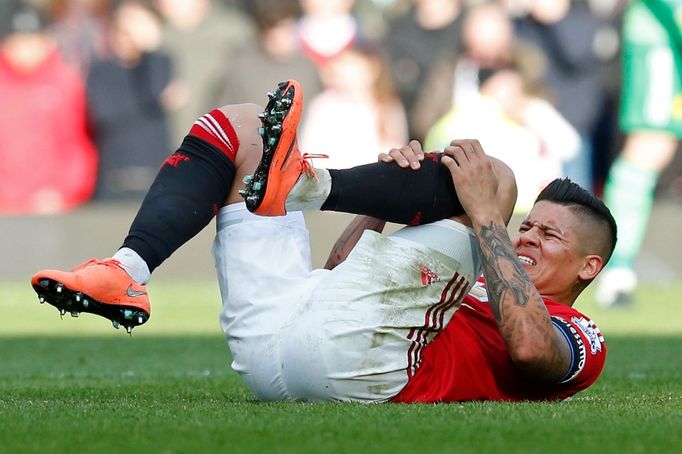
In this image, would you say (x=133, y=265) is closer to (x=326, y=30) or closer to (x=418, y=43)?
(x=326, y=30)

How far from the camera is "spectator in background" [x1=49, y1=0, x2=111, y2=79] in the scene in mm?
13477

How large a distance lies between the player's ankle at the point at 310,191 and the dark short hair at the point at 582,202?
85cm

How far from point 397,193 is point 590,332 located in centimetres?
81

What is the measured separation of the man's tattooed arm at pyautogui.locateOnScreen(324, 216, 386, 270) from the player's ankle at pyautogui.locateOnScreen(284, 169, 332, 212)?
1.84 feet

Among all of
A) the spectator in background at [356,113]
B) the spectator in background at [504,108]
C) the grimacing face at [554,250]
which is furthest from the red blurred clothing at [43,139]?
the grimacing face at [554,250]

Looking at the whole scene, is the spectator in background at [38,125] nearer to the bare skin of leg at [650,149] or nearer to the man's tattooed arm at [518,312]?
the bare skin of leg at [650,149]

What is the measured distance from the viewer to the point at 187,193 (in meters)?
4.54

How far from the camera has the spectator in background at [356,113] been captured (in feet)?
42.4

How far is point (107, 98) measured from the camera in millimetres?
13188

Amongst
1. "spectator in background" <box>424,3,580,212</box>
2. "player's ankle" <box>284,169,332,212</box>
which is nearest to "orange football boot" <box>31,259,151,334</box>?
"player's ankle" <box>284,169,332,212</box>

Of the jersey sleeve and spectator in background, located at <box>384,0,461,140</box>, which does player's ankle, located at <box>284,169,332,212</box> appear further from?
spectator in background, located at <box>384,0,461,140</box>

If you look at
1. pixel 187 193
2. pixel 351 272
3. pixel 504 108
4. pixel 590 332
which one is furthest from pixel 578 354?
pixel 504 108

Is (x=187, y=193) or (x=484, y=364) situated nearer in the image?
(x=187, y=193)

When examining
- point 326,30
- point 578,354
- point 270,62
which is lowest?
point 578,354
